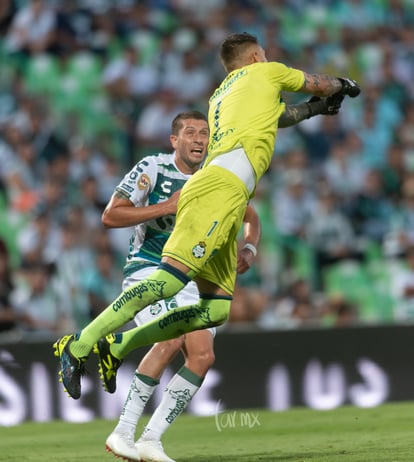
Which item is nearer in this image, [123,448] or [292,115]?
[123,448]

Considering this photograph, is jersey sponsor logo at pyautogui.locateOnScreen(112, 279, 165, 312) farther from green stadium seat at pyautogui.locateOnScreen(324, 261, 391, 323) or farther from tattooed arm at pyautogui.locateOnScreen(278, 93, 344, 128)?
green stadium seat at pyautogui.locateOnScreen(324, 261, 391, 323)

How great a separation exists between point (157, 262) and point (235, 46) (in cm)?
152

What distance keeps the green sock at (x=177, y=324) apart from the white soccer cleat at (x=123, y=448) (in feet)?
1.63

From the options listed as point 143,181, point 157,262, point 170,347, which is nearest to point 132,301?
point 170,347

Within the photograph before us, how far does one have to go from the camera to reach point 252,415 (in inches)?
375

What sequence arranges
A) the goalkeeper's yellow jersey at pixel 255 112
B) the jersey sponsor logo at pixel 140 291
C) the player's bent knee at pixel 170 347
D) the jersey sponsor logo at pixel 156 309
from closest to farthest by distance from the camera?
Result: the jersey sponsor logo at pixel 140 291
the goalkeeper's yellow jersey at pixel 255 112
the player's bent knee at pixel 170 347
the jersey sponsor logo at pixel 156 309

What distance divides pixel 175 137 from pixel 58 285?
166 inches

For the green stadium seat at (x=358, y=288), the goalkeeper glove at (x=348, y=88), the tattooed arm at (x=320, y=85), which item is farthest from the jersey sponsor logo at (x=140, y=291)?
the green stadium seat at (x=358, y=288)

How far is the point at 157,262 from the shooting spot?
6.89 metres

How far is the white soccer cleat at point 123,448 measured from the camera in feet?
20.1

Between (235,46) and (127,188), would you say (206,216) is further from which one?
(235,46)

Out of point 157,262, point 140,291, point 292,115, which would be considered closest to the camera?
point 140,291

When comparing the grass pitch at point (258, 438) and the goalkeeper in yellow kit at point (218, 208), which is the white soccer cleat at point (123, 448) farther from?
the grass pitch at point (258, 438)

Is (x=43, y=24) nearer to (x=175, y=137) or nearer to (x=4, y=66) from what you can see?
(x=4, y=66)
